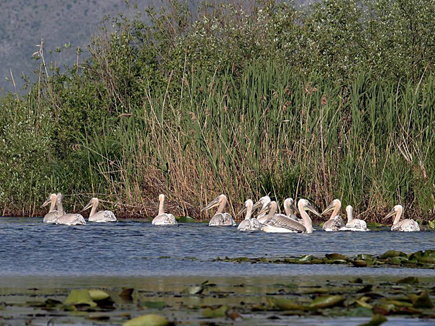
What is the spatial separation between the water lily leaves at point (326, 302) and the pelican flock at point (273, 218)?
1002 centimetres

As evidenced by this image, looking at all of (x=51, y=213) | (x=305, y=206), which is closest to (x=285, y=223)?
(x=305, y=206)

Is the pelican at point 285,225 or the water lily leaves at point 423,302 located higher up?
the water lily leaves at point 423,302

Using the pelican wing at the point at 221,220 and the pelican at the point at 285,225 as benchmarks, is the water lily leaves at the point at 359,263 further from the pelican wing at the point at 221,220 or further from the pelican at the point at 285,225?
the pelican wing at the point at 221,220

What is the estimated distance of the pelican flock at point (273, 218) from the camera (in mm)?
19703

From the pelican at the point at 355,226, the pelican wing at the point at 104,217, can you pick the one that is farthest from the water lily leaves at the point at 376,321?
the pelican wing at the point at 104,217

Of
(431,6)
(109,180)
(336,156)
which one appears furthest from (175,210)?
(431,6)

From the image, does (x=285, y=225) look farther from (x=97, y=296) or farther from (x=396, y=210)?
(x=97, y=296)

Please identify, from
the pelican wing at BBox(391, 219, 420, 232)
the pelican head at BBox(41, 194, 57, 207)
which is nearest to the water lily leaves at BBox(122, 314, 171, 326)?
the pelican wing at BBox(391, 219, 420, 232)

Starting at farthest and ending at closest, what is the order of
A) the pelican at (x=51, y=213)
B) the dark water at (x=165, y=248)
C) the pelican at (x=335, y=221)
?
the pelican at (x=51, y=213) < the pelican at (x=335, y=221) < the dark water at (x=165, y=248)

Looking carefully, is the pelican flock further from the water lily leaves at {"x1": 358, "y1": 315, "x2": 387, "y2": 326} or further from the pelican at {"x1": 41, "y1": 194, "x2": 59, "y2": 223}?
the water lily leaves at {"x1": 358, "y1": 315, "x2": 387, "y2": 326}

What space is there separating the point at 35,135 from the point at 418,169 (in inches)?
405

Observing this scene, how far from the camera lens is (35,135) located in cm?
2752

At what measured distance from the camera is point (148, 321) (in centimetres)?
829

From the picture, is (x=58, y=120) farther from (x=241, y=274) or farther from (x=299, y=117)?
(x=241, y=274)
